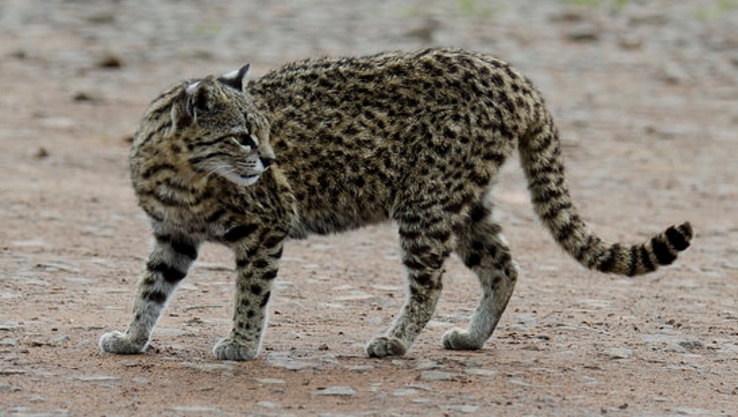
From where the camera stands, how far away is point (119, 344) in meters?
8.27

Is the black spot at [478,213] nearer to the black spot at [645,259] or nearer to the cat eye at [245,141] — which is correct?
the black spot at [645,259]

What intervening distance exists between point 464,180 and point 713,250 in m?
4.26

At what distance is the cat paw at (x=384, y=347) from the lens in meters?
8.40

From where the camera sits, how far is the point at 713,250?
12.1 m

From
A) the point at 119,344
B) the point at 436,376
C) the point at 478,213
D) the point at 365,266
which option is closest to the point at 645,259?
the point at 478,213

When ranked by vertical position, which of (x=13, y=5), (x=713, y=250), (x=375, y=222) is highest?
(x=375, y=222)

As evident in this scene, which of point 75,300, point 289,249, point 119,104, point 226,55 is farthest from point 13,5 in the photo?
point 75,300

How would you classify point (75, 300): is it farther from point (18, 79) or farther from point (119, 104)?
point (18, 79)

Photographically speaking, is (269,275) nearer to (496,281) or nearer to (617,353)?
(496,281)

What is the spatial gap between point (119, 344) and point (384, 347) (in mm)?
1414

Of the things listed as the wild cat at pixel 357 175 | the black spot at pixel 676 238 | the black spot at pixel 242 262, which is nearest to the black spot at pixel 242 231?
the wild cat at pixel 357 175

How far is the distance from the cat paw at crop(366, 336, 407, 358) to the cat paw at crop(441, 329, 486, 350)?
418 millimetres

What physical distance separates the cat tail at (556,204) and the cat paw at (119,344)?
244 cm

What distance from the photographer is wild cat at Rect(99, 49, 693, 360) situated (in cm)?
821
